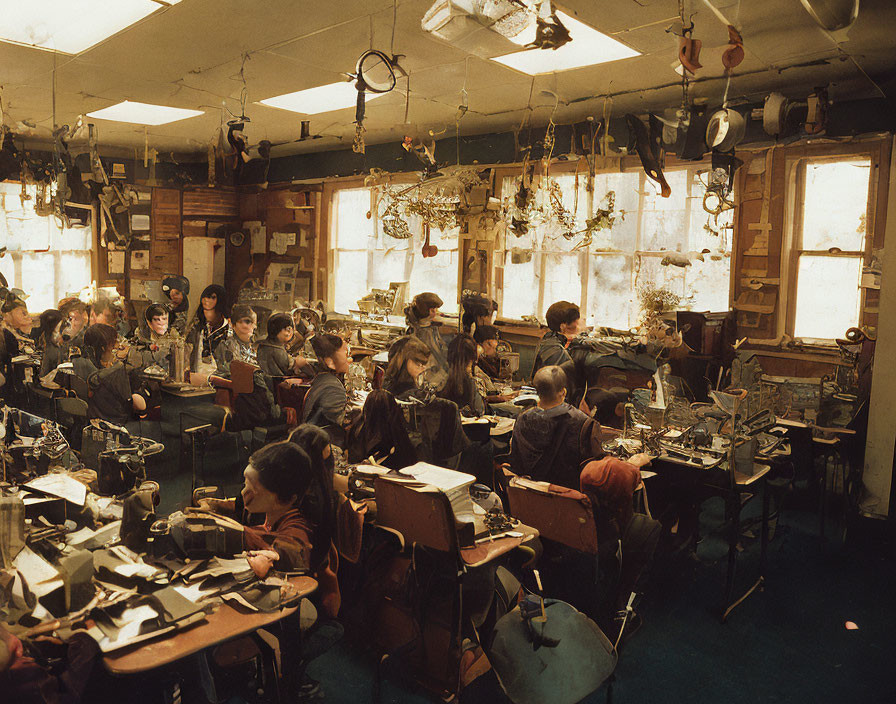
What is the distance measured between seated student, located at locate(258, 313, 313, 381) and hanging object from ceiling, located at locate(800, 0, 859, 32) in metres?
4.84

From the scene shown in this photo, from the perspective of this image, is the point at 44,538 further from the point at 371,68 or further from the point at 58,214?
the point at 58,214

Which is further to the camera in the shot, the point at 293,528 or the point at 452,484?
the point at 452,484

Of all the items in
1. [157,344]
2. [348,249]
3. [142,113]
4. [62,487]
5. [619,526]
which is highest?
[142,113]

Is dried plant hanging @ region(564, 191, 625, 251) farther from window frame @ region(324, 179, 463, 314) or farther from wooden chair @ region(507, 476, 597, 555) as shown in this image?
wooden chair @ region(507, 476, 597, 555)

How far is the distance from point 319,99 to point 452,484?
5091 mm

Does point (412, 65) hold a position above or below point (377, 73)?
above

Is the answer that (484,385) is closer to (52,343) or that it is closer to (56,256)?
(52,343)

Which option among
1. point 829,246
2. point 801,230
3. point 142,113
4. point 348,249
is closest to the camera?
point 829,246

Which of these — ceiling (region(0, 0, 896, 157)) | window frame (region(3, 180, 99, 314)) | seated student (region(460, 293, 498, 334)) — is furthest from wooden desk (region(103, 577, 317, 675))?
window frame (region(3, 180, 99, 314))

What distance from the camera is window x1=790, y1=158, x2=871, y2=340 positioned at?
20.5 feet

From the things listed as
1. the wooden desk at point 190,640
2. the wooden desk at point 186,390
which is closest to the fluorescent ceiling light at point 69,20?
the wooden desk at point 186,390

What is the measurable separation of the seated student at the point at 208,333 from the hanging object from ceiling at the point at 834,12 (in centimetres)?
542

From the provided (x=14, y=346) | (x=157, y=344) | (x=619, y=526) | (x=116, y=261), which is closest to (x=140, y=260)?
(x=116, y=261)

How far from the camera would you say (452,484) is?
320cm
